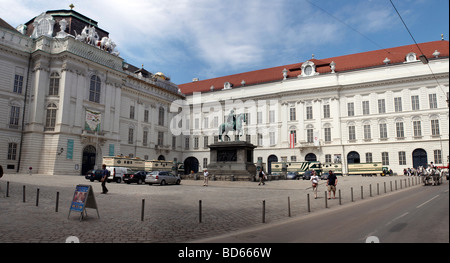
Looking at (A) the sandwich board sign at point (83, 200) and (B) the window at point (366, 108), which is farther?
(B) the window at point (366, 108)

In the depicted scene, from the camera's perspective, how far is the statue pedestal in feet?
105

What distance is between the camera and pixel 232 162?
33062mm

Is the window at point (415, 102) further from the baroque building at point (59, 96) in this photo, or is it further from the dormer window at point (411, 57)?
the baroque building at point (59, 96)

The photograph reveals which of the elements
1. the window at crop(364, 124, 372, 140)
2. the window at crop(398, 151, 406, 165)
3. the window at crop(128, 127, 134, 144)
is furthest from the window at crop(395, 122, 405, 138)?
the window at crop(128, 127, 134, 144)

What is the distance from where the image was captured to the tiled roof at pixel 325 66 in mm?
49688

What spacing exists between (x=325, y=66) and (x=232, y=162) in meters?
→ 34.0

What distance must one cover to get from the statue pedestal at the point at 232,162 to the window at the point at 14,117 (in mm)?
27977

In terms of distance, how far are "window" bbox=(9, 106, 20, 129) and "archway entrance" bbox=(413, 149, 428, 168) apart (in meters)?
58.8

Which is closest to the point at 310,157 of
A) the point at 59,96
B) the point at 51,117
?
the point at 59,96

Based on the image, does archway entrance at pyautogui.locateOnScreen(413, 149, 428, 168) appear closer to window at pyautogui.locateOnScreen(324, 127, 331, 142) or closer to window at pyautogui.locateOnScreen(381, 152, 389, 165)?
window at pyautogui.locateOnScreen(381, 152, 389, 165)

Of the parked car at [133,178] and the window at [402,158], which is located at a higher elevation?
the window at [402,158]

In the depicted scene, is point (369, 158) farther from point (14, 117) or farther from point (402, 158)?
point (14, 117)

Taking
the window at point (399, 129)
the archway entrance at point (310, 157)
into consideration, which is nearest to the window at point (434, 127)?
the window at point (399, 129)

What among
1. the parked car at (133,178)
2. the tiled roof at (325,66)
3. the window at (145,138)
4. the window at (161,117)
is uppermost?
the tiled roof at (325,66)
